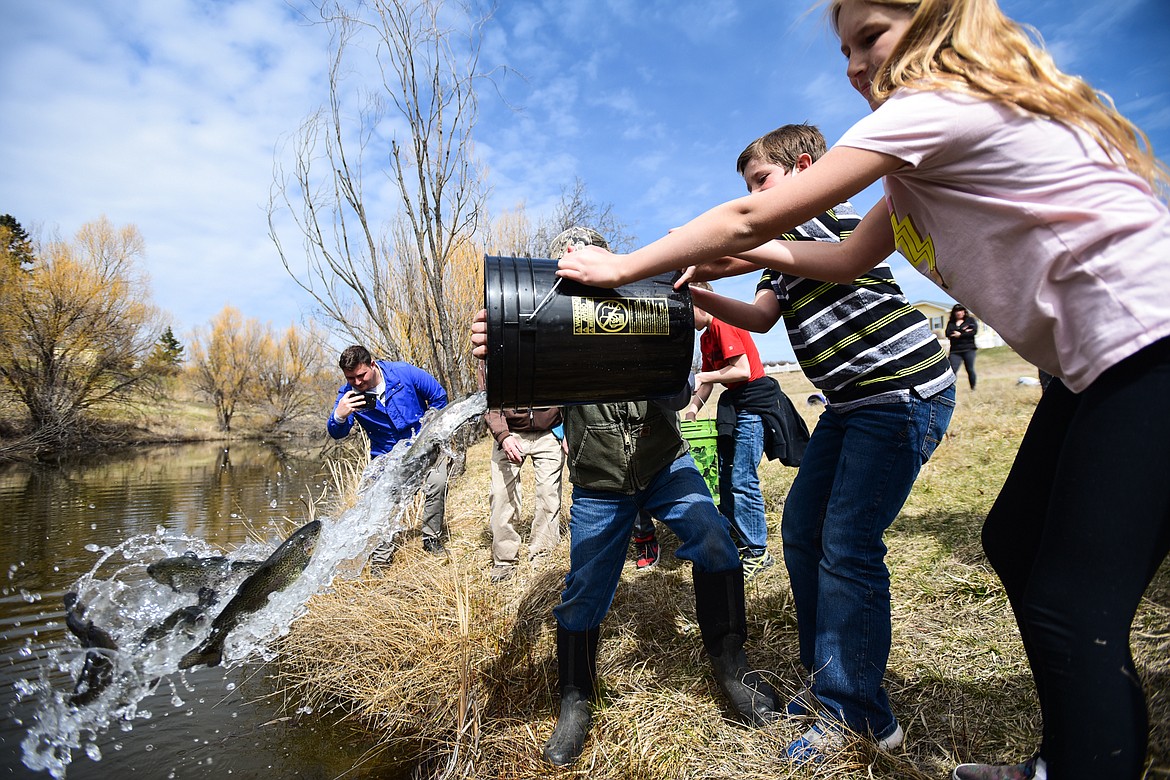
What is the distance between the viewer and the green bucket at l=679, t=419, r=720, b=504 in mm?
4457

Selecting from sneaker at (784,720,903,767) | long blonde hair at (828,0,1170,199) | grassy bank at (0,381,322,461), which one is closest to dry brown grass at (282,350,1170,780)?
sneaker at (784,720,903,767)

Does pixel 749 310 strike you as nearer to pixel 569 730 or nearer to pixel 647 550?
pixel 569 730

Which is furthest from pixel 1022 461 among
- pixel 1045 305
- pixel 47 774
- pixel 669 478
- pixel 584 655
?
pixel 47 774

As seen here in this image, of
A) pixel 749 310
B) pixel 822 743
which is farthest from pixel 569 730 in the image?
pixel 749 310

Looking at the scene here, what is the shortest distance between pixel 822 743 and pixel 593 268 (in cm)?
164

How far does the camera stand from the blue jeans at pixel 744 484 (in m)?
4.09

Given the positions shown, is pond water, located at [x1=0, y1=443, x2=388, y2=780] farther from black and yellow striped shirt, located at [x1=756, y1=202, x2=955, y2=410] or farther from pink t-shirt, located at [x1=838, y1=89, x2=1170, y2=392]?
pink t-shirt, located at [x1=838, y1=89, x2=1170, y2=392]

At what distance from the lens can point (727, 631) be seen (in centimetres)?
237

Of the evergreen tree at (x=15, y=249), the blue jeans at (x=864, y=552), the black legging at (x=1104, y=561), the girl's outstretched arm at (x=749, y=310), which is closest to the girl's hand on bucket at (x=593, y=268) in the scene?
the girl's outstretched arm at (x=749, y=310)

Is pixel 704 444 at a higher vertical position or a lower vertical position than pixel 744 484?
higher

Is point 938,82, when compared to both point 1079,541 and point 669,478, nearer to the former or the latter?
point 1079,541

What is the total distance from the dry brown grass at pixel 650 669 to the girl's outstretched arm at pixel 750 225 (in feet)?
4.45

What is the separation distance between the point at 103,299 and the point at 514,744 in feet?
99.2

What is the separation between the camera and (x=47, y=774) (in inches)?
124
